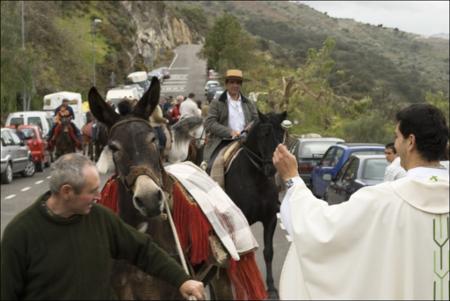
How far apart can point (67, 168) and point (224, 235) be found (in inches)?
89.1

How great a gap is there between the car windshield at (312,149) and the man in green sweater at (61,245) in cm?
1809

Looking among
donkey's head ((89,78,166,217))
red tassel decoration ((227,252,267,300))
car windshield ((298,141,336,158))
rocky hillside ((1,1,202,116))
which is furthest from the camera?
rocky hillside ((1,1,202,116))

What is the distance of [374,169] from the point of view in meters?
14.8

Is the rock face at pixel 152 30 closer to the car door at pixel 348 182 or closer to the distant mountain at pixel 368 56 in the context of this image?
the distant mountain at pixel 368 56

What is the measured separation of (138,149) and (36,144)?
81.3ft

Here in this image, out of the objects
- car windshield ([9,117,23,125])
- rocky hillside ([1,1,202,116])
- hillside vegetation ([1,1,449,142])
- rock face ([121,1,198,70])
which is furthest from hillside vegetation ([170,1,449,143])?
rock face ([121,1,198,70])

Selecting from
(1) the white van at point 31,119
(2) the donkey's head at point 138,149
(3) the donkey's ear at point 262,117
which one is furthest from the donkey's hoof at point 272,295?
(1) the white van at point 31,119

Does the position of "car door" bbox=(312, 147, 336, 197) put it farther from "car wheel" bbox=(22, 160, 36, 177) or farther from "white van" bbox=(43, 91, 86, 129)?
"white van" bbox=(43, 91, 86, 129)

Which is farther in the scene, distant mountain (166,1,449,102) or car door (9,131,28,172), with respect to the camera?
distant mountain (166,1,449,102)

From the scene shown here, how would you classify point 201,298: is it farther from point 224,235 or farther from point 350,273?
point 224,235

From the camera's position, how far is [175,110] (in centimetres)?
2409

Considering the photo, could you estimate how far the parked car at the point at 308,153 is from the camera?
2181 cm

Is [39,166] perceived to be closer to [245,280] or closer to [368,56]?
[245,280]

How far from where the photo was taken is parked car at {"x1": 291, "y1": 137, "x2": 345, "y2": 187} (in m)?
21.8
